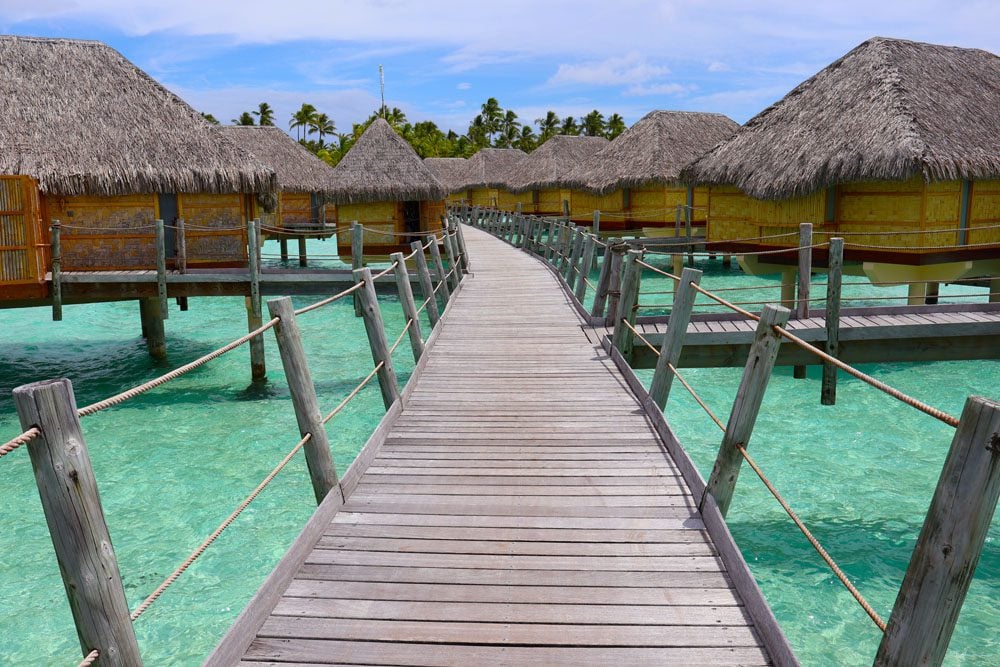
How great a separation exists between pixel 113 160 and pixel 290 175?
1342 cm

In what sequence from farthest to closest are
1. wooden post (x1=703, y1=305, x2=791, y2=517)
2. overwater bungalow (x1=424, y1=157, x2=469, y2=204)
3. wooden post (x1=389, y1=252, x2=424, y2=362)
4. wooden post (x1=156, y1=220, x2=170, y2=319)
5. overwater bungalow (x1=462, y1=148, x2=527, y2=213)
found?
overwater bungalow (x1=424, y1=157, x2=469, y2=204), overwater bungalow (x1=462, y1=148, x2=527, y2=213), wooden post (x1=156, y1=220, x2=170, y2=319), wooden post (x1=389, y1=252, x2=424, y2=362), wooden post (x1=703, y1=305, x2=791, y2=517)

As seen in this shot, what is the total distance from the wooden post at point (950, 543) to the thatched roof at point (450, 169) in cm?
4451

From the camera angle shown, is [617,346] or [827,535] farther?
[617,346]

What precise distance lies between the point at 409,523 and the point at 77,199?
13.2 m

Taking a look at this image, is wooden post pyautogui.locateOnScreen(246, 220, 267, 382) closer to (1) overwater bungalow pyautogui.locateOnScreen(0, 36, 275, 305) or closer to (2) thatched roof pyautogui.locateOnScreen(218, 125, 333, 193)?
(1) overwater bungalow pyautogui.locateOnScreen(0, 36, 275, 305)

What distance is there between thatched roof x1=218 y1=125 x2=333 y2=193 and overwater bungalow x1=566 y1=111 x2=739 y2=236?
9.37 metres

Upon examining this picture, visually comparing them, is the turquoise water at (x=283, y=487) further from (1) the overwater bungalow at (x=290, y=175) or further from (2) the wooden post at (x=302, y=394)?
(1) the overwater bungalow at (x=290, y=175)

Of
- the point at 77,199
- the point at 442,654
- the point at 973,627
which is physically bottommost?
the point at 973,627

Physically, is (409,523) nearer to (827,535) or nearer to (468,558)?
(468,558)

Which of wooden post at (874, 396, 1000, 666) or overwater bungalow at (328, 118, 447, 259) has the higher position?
overwater bungalow at (328, 118, 447, 259)

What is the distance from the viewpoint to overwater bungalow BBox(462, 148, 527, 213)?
41.5m

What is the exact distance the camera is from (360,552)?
350 cm

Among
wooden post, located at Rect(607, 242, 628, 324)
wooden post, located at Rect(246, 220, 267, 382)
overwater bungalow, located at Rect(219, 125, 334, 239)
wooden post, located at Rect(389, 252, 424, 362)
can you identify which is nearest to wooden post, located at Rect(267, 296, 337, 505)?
wooden post, located at Rect(389, 252, 424, 362)

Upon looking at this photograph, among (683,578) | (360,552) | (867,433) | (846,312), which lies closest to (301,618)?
(360,552)
